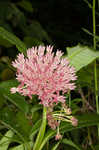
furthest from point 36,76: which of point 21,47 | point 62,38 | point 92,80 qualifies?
point 62,38

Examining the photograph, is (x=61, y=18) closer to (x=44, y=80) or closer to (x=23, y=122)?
(x=23, y=122)

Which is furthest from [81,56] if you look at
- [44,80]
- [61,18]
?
[61,18]

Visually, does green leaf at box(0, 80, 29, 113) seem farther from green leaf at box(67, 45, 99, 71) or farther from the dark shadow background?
the dark shadow background

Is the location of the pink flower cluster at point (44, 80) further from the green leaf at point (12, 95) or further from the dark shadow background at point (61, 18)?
the dark shadow background at point (61, 18)

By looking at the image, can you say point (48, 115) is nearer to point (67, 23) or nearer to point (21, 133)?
point (21, 133)

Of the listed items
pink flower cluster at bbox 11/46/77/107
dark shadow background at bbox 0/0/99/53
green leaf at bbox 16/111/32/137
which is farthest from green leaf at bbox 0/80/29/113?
dark shadow background at bbox 0/0/99/53

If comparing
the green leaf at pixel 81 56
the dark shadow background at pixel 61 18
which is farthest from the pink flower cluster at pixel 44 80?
the dark shadow background at pixel 61 18

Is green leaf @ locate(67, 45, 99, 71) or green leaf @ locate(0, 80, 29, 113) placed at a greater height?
green leaf @ locate(67, 45, 99, 71)
